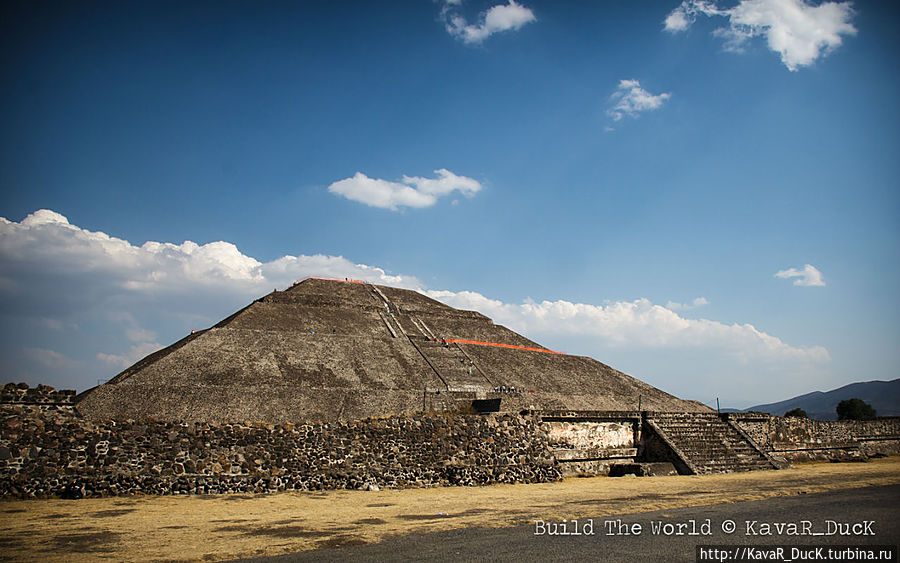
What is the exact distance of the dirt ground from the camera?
6.91 meters

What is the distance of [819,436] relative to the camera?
22.2 m

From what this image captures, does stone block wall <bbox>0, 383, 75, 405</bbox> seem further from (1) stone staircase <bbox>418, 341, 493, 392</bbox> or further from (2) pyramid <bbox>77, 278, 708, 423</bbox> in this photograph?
(1) stone staircase <bbox>418, 341, 493, 392</bbox>

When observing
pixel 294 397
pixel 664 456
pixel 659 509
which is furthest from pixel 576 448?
pixel 294 397

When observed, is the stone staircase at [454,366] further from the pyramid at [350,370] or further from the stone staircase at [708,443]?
the stone staircase at [708,443]

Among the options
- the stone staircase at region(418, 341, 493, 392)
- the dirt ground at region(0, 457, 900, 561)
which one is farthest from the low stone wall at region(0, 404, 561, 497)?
the stone staircase at region(418, 341, 493, 392)

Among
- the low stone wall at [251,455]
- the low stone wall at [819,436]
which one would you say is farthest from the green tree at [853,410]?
the low stone wall at [251,455]

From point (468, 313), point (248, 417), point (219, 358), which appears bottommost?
point (248, 417)

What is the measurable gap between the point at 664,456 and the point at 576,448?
2.85m

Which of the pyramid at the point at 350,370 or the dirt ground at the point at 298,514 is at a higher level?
the pyramid at the point at 350,370

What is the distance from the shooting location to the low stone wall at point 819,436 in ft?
68.6

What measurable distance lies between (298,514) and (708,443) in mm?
14342

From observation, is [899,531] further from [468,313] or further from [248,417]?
[468,313]

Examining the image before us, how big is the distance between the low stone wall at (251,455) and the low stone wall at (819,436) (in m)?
10.5

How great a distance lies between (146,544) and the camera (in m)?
7.04
